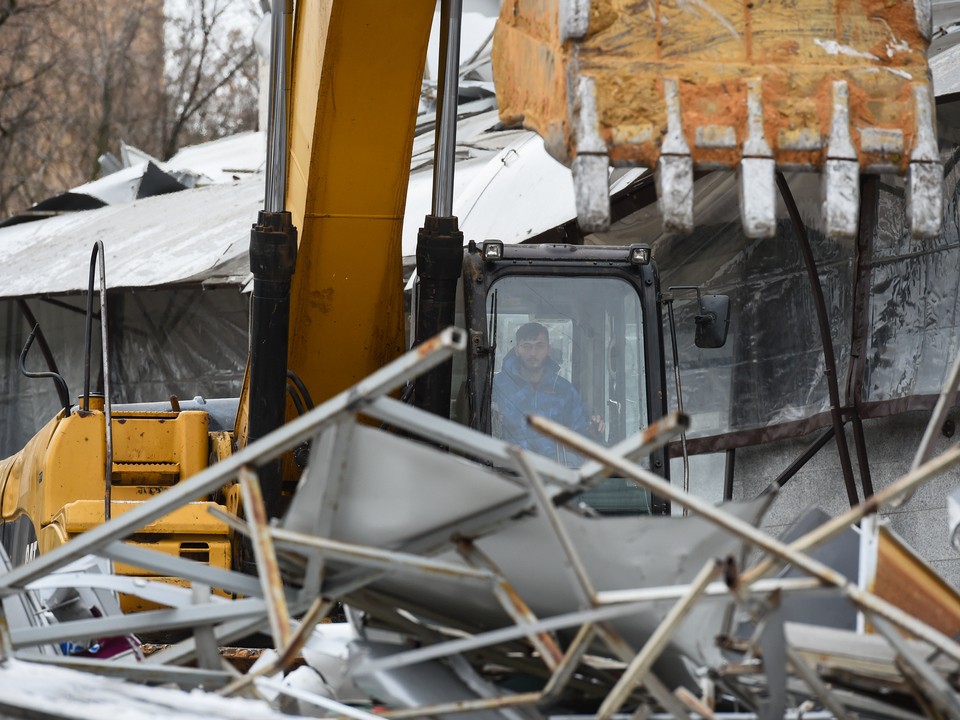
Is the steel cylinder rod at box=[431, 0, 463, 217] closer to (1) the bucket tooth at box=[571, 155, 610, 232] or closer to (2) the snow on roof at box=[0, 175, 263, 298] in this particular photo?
(1) the bucket tooth at box=[571, 155, 610, 232]

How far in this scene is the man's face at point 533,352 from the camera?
614 cm

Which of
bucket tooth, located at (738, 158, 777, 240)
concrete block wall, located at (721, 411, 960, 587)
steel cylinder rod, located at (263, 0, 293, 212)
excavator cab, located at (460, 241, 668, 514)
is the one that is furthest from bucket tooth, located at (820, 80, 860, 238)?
concrete block wall, located at (721, 411, 960, 587)

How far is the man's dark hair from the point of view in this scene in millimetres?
6180

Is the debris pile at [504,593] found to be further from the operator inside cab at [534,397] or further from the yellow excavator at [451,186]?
the operator inside cab at [534,397]

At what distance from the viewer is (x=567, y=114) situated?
11.6ft

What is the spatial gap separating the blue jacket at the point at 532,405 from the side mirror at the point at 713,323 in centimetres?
65

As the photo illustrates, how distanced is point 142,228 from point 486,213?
182 inches

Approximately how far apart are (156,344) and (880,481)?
7.10 m

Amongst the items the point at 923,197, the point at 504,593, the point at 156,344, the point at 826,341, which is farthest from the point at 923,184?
the point at 156,344

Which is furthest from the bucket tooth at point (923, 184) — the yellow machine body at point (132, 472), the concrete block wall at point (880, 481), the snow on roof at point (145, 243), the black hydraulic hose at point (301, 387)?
the snow on roof at point (145, 243)

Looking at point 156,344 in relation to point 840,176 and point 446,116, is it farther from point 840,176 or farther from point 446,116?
point 840,176

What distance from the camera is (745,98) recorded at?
3.57 meters

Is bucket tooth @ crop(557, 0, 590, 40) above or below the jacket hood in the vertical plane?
above

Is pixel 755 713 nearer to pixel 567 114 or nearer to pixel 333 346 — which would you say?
pixel 567 114
